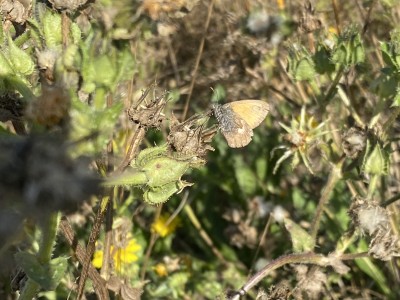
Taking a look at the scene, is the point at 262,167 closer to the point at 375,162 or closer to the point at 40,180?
the point at 375,162

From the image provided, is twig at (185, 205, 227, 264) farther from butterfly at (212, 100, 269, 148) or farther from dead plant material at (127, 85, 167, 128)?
dead plant material at (127, 85, 167, 128)

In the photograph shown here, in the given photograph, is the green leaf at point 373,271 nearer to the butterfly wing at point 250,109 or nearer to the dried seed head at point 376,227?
the dried seed head at point 376,227

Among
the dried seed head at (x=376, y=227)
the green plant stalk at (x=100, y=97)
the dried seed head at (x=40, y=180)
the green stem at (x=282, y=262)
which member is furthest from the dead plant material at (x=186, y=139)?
the dried seed head at (x=376, y=227)

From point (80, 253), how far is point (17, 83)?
54 cm

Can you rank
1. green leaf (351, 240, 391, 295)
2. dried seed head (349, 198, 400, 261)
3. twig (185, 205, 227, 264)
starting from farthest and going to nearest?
twig (185, 205, 227, 264)
green leaf (351, 240, 391, 295)
dried seed head (349, 198, 400, 261)

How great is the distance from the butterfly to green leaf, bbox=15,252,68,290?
58 centimetres

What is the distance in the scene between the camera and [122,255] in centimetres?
256

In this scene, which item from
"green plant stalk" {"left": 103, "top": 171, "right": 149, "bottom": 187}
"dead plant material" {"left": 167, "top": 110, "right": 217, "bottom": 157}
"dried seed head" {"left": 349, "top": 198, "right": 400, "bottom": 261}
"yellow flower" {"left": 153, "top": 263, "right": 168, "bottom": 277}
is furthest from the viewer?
"yellow flower" {"left": 153, "top": 263, "right": 168, "bottom": 277}

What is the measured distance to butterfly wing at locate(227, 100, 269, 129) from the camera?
1947 millimetres

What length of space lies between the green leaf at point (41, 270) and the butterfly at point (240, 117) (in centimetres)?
58

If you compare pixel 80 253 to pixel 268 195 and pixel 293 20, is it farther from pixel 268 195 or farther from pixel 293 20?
pixel 293 20

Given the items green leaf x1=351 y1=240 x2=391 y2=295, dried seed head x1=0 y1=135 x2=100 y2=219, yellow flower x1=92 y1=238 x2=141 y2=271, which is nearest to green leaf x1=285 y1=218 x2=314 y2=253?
green leaf x1=351 y1=240 x2=391 y2=295

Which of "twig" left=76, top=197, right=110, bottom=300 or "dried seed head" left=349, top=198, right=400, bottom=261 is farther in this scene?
"dried seed head" left=349, top=198, right=400, bottom=261

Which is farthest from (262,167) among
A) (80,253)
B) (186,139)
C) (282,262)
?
(186,139)
